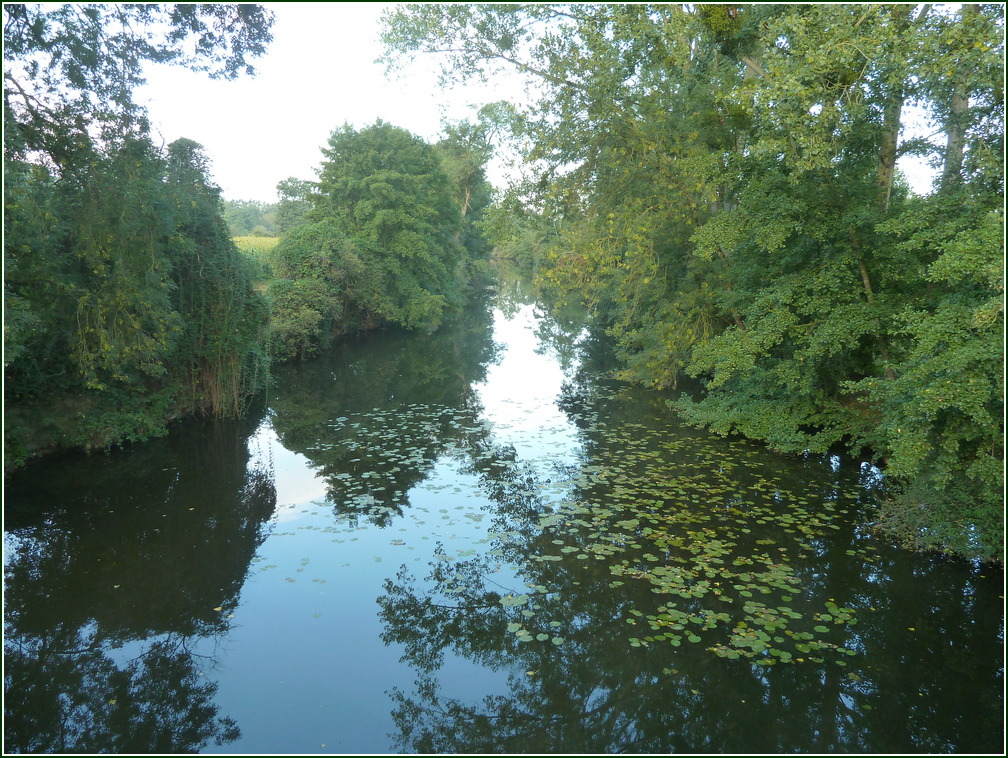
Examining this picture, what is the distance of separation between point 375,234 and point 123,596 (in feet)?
88.4

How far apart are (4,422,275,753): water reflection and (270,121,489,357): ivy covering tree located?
15237mm

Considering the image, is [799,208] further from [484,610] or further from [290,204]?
[290,204]

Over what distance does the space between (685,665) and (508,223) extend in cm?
1271

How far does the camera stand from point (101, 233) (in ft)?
34.3

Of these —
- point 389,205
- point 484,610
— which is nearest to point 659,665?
point 484,610

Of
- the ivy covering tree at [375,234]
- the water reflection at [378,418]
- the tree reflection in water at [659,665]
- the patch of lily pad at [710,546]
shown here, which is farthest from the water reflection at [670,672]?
the ivy covering tree at [375,234]

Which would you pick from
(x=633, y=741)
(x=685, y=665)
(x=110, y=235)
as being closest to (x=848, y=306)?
(x=685, y=665)

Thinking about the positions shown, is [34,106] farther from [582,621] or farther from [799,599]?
[799,599]

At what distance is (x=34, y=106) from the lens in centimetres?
900

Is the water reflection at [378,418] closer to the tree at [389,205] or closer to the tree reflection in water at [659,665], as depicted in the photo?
the tree reflection in water at [659,665]

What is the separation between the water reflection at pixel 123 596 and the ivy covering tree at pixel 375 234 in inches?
600

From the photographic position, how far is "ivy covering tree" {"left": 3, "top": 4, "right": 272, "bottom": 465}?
28.8ft

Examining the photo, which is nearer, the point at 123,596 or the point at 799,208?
the point at 123,596

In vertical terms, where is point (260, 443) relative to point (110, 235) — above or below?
below
